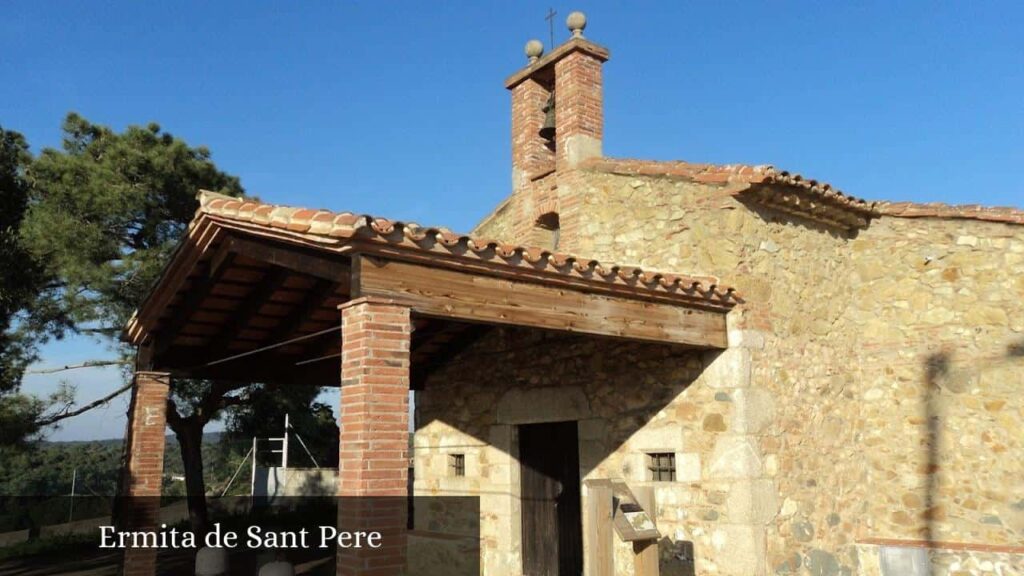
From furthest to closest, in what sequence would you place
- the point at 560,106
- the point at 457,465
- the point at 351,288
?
the point at 457,465
the point at 560,106
the point at 351,288

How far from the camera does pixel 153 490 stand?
7.82 m

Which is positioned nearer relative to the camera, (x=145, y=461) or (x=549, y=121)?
(x=145, y=461)

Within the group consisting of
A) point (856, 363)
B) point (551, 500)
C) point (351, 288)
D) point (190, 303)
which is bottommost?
point (551, 500)

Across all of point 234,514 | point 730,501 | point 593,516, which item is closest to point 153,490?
point 593,516

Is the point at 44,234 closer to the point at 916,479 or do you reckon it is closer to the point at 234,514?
the point at 234,514

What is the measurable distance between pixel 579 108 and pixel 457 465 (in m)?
4.36

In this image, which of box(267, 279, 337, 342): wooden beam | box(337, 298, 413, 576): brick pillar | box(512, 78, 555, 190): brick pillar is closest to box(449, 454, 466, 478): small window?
box(267, 279, 337, 342): wooden beam

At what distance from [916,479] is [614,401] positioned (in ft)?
9.77

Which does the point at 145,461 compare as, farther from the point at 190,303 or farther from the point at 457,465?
the point at 457,465

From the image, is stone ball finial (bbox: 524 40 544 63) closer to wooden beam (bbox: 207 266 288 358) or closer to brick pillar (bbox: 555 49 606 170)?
brick pillar (bbox: 555 49 606 170)

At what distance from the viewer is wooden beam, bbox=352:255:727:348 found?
4.70 m

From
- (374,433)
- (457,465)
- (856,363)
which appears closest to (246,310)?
(457,465)

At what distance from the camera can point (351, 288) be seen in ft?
15.2

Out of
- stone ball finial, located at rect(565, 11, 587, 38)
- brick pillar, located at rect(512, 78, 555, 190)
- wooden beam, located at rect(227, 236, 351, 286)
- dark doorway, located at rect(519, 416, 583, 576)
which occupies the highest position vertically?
stone ball finial, located at rect(565, 11, 587, 38)
